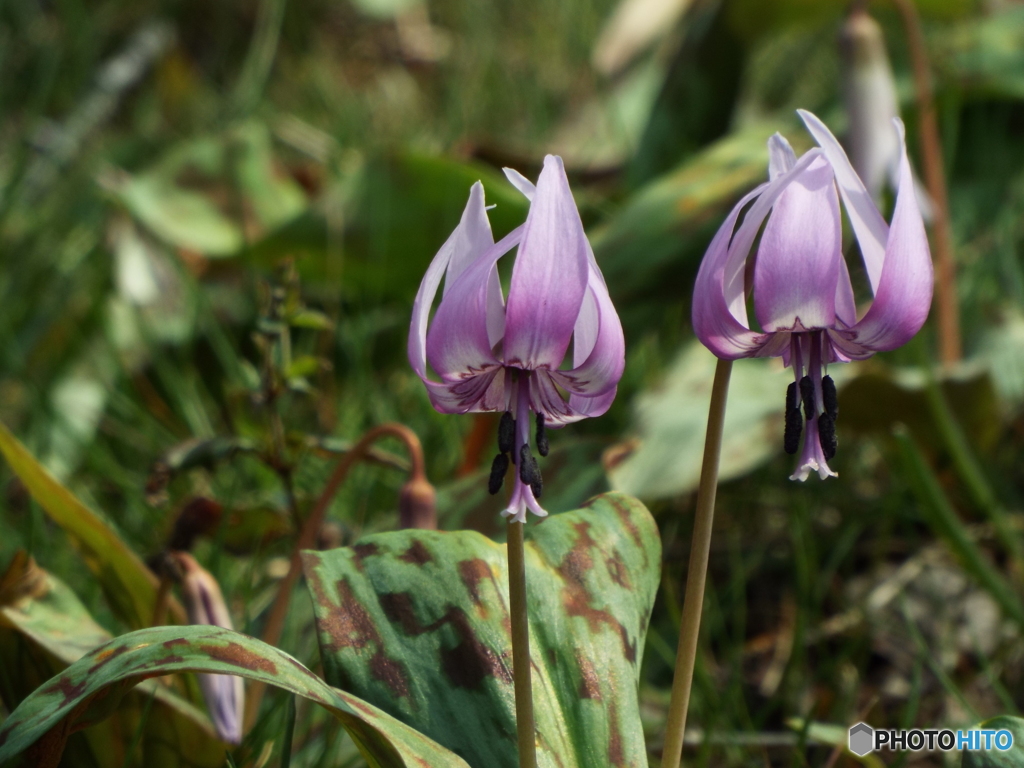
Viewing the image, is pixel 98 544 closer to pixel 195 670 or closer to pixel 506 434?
pixel 195 670

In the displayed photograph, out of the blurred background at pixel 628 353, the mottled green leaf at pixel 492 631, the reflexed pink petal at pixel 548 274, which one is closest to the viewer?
the reflexed pink petal at pixel 548 274

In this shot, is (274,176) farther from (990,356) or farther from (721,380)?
(721,380)

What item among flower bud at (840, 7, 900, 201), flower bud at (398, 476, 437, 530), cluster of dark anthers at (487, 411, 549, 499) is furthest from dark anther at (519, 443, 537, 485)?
flower bud at (840, 7, 900, 201)

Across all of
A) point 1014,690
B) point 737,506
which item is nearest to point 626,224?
point 737,506

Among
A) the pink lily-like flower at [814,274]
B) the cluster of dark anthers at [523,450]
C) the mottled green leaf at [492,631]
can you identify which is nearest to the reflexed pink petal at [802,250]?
the pink lily-like flower at [814,274]

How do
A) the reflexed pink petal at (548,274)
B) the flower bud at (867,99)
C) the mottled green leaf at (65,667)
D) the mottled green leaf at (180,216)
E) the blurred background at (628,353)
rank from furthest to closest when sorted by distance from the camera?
the mottled green leaf at (180,216) → the flower bud at (867,99) → the blurred background at (628,353) → the mottled green leaf at (65,667) → the reflexed pink petal at (548,274)

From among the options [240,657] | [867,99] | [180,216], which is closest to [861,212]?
[240,657]

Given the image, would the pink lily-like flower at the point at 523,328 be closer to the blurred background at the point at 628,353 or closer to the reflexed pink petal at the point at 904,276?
the reflexed pink petal at the point at 904,276
